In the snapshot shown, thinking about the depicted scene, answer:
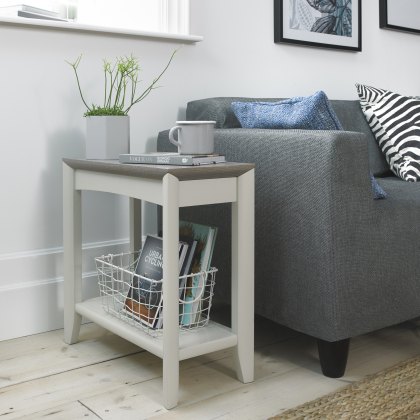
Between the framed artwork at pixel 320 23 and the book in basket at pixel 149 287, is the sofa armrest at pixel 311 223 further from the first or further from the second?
the framed artwork at pixel 320 23

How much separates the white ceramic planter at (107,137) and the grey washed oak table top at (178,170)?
6.1 inches

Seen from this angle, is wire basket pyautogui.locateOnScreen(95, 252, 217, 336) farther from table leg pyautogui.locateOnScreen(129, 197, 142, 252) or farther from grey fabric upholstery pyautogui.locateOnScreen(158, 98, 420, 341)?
table leg pyautogui.locateOnScreen(129, 197, 142, 252)

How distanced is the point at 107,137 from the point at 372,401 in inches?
39.0

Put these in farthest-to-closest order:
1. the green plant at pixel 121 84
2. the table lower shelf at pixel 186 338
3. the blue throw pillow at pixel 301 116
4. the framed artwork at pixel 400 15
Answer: the framed artwork at pixel 400 15 → the green plant at pixel 121 84 → the blue throw pillow at pixel 301 116 → the table lower shelf at pixel 186 338

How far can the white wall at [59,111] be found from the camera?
1.91m

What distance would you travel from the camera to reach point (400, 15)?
3072 millimetres

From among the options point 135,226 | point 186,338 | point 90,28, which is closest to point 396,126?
point 135,226

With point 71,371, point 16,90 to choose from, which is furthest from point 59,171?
point 71,371

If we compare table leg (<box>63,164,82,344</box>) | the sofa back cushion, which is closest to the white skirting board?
table leg (<box>63,164,82,344</box>)

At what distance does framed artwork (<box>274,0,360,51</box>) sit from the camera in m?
2.56

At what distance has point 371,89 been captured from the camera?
256cm

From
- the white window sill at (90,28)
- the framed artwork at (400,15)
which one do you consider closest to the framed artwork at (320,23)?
the framed artwork at (400,15)

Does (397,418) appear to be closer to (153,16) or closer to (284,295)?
(284,295)

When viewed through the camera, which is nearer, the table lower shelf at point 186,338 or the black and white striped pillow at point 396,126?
the table lower shelf at point 186,338
